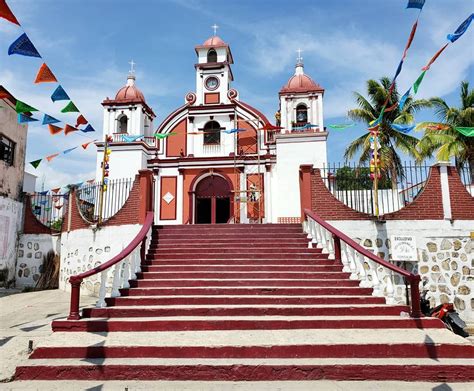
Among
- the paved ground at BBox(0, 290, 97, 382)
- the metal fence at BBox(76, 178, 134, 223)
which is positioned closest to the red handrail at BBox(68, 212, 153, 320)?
the paved ground at BBox(0, 290, 97, 382)

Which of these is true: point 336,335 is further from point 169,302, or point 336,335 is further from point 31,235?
point 31,235

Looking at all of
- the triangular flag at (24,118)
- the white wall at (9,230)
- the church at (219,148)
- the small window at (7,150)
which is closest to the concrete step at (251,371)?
the triangular flag at (24,118)

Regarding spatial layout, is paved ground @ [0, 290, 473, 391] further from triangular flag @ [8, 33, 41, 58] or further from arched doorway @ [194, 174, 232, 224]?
arched doorway @ [194, 174, 232, 224]

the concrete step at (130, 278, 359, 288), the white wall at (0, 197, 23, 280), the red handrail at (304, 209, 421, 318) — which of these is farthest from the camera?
the white wall at (0, 197, 23, 280)

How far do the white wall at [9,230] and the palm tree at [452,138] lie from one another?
19.6m

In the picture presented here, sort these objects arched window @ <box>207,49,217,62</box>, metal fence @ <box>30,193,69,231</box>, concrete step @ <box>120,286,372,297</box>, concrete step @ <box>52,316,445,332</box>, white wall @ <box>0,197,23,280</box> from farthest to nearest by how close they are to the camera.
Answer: arched window @ <box>207,49,217,62</box>, metal fence @ <box>30,193,69,231</box>, white wall @ <box>0,197,23,280</box>, concrete step @ <box>120,286,372,297</box>, concrete step @ <box>52,316,445,332</box>

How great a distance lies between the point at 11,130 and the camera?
13922 mm

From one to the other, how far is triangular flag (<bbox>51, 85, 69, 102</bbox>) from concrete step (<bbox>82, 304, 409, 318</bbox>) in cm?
543

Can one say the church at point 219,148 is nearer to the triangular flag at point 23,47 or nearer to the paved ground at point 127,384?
the triangular flag at point 23,47

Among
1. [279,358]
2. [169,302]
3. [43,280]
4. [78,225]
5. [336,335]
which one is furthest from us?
[43,280]

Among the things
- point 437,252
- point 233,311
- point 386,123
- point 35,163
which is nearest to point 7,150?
point 35,163

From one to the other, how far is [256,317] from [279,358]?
4.00ft

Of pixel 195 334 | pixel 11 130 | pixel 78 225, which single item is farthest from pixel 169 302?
pixel 11 130

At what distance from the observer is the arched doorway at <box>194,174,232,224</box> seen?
18531 mm
